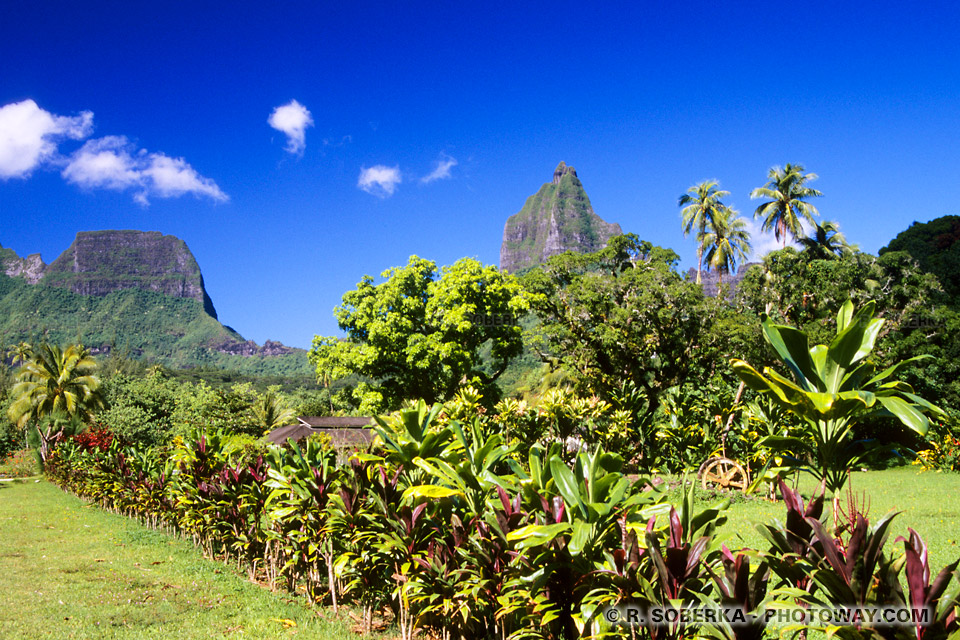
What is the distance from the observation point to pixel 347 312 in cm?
2258

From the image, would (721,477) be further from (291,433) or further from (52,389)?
(52,389)

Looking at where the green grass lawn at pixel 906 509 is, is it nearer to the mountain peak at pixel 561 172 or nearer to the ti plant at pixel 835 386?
the ti plant at pixel 835 386

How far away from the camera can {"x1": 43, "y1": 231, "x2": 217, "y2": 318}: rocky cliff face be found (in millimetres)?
156750

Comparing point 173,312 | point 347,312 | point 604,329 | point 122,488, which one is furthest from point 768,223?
point 173,312

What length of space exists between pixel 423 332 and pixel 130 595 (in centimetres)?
1626

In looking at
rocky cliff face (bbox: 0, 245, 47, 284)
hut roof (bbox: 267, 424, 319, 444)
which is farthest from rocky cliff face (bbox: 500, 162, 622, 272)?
rocky cliff face (bbox: 0, 245, 47, 284)

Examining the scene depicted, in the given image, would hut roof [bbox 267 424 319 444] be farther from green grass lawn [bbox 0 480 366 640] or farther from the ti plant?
the ti plant

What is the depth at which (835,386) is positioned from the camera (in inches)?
112

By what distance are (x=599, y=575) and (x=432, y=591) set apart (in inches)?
51.6

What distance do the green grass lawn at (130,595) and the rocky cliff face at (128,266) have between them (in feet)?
560

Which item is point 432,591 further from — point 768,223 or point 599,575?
point 768,223

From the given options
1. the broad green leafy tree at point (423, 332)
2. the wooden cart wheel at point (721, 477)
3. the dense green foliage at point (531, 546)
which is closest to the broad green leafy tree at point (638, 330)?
the broad green leafy tree at point (423, 332)

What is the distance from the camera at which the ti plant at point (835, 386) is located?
8.88 ft

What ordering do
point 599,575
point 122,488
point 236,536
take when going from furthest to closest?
point 122,488, point 236,536, point 599,575
